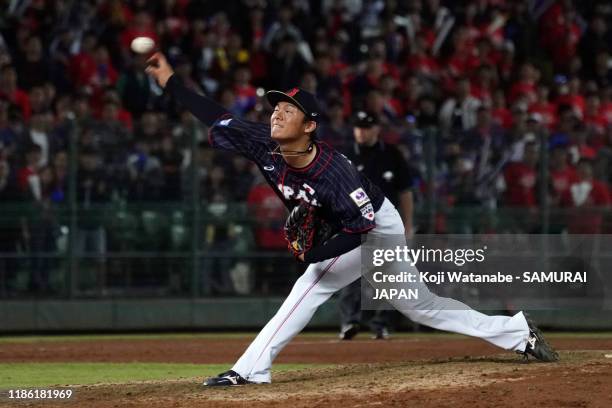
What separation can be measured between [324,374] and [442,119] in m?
8.17

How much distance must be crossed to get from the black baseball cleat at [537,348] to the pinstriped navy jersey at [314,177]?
1380mm

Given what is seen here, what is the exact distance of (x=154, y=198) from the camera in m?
13.8

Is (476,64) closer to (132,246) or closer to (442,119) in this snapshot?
(442,119)

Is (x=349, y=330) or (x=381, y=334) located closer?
(x=349, y=330)

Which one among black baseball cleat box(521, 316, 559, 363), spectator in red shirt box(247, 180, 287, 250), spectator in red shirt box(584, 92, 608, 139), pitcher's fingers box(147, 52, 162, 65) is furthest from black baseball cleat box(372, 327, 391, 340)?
pitcher's fingers box(147, 52, 162, 65)

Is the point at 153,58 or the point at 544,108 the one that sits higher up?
the point at 544,108

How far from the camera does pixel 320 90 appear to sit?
1569cm

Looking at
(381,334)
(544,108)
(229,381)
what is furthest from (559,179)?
(229,381)

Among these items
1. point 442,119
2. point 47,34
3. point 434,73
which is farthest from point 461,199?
point 47,34

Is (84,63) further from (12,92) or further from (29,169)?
(29,169)

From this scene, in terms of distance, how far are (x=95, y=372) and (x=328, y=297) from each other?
265 centimetres

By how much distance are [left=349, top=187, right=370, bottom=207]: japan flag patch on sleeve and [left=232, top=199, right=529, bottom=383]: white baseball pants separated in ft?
1.27

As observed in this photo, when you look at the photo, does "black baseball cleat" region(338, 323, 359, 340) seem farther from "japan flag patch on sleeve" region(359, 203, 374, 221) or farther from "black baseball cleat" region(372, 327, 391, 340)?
"japan flag patch on sleeve" region(359, 203, 374, 221)

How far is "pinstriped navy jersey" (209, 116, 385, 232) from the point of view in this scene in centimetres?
748
